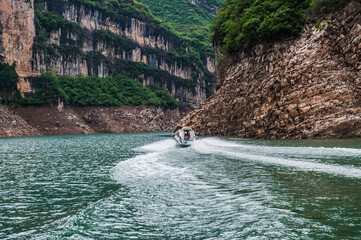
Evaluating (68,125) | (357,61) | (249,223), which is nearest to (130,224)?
(249,223)

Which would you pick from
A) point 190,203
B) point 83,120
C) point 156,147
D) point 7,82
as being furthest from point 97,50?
point 190,203

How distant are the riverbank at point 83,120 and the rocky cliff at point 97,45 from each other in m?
15.9

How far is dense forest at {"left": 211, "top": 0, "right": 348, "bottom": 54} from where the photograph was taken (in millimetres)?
37781

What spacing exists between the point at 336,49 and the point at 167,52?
5814 inches

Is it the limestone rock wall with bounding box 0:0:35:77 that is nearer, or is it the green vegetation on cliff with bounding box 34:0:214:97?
the limestone rock wall with bounding box 0:0:35:77

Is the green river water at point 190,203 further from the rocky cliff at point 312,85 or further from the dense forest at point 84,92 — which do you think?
the dense forest at point 84,92

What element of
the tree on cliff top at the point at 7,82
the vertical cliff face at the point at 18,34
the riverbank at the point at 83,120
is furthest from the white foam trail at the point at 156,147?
the vertical cliff face at the point at 18,34

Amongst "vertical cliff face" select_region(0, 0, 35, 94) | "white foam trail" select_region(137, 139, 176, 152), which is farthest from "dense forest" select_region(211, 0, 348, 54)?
"vertical cliff face" select_region(0, 0, 35, 94)

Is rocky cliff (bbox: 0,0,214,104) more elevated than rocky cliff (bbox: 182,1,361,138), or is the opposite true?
rocky cliff (bbox: 0,0,214,104)

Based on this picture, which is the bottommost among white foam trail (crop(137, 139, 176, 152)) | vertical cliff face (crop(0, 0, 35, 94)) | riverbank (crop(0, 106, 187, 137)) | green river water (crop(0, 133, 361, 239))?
green river water (crop(0, 133, 361, 239))

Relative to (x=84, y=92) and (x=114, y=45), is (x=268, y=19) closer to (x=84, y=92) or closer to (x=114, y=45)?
(x=84, y=92)

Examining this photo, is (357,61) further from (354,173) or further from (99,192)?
(99,192)

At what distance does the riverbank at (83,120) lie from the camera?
3696 inches

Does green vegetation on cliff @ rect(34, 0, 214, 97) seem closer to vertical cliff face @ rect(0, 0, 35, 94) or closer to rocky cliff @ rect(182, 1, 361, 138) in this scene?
vertical cliff face @ rect(0, 0, 35, 94)
